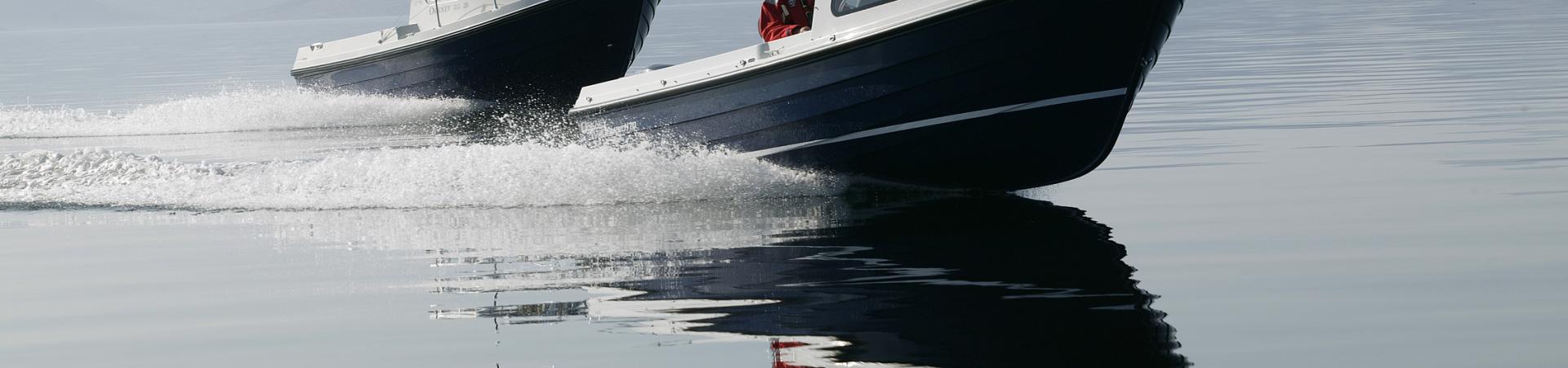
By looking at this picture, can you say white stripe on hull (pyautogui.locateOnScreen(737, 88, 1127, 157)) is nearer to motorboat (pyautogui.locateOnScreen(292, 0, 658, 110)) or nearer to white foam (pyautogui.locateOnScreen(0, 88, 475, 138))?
motorboat (pyautogui.locateOnScreen(292, 0, 658, 110))

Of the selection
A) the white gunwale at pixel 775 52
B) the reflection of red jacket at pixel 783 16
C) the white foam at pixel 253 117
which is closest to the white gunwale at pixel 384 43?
the white foam at pixel 253 117

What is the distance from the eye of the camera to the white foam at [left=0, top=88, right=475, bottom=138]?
19.6 metres

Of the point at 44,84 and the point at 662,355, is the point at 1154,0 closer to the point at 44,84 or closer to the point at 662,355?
the point at 662,355

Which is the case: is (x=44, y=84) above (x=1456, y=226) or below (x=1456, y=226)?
above

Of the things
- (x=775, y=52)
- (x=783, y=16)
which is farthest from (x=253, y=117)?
(x=775, y=52)

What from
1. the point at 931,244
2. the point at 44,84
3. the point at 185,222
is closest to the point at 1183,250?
the point at 931,244

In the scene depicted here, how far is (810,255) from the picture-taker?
26.3ft

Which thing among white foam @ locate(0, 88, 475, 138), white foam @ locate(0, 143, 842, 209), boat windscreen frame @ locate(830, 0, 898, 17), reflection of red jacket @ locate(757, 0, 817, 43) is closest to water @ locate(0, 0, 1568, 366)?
white foam @ locate(0, 143, 842, 209)

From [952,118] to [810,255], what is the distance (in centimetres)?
203

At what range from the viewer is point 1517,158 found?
35.8 feet

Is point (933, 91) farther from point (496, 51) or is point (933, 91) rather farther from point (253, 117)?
point (253, 117)

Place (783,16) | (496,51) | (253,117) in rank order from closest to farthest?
(783,16), (496,51), (253,117)

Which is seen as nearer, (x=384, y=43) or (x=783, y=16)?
(x=783, y=16)

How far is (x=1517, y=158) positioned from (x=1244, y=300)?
5.32 meters
